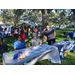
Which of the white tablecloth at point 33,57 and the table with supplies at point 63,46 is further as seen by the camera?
the table with supplies at point 63,46

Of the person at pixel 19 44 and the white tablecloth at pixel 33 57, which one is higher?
the person at pixel 19 44

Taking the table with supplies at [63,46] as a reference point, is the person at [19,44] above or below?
above

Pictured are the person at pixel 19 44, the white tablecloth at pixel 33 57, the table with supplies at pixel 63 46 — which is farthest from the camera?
the table with supplies at pixel 63 46

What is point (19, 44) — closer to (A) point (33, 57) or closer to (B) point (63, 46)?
(A) point (33, 57)

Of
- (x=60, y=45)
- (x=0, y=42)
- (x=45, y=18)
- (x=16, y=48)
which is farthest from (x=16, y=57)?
(x=45, y=18)

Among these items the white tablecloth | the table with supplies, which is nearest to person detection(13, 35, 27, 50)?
the white tablecloth

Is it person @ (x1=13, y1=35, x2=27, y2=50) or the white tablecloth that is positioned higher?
person @ (x1=13, y1=35, x2=27, y2=50)

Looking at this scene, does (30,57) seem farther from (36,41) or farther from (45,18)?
(45,18)

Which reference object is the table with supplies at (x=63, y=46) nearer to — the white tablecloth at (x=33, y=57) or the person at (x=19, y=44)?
the white tablecloth at (x=33, y=57)

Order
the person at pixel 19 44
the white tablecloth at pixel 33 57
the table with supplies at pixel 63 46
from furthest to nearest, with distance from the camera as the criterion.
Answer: the table with supplies at pixel 63 46, the person at pixel 19 44, the white tablecloth at pixel 33 57

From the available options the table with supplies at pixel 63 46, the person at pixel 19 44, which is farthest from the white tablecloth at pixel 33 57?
the table with supplies at pixel 63 46

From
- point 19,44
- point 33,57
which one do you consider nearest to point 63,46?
point 33,57

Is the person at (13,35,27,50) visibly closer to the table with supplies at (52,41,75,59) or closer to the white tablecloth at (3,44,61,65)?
the white tablecloth at (3,44,61,65)

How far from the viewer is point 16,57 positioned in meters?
2.37
